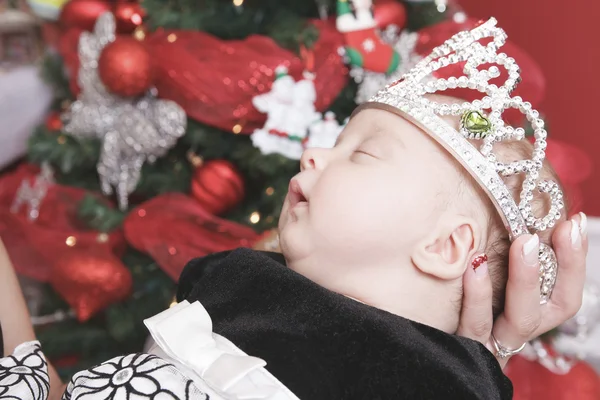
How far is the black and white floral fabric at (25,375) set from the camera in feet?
2.50

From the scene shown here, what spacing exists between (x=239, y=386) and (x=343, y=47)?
1.08 meters

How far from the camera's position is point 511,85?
0.93 metres

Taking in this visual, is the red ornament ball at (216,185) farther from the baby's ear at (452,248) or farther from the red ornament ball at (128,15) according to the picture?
the baby's ear at (452,248)

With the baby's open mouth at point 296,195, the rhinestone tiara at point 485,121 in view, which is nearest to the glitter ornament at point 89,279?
the baby's open mouth at point 296,195

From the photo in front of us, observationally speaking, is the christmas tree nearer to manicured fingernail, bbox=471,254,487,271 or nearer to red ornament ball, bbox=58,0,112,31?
red ornament ball, bbox=58,0,112,31

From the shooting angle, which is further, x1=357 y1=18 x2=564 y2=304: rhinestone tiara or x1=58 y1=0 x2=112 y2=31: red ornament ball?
x1=58 y1=0 x2=112 y2=31: red ornament ball

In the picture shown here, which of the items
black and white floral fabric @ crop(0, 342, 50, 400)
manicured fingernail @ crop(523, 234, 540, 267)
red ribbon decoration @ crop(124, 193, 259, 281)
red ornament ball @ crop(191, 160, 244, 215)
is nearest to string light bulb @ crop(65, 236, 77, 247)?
red ribbon decoration @ crop(124, 193, 259, 281)

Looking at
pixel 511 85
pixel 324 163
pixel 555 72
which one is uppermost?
pixel 511 85

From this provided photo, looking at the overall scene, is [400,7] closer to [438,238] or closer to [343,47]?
[343,47]

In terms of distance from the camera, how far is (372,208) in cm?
88

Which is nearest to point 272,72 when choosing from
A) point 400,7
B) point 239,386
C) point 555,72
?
point 400,7

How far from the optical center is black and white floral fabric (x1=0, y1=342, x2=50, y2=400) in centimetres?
76

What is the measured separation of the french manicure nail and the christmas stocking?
0.78 meters

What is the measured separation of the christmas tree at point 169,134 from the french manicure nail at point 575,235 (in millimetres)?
703
